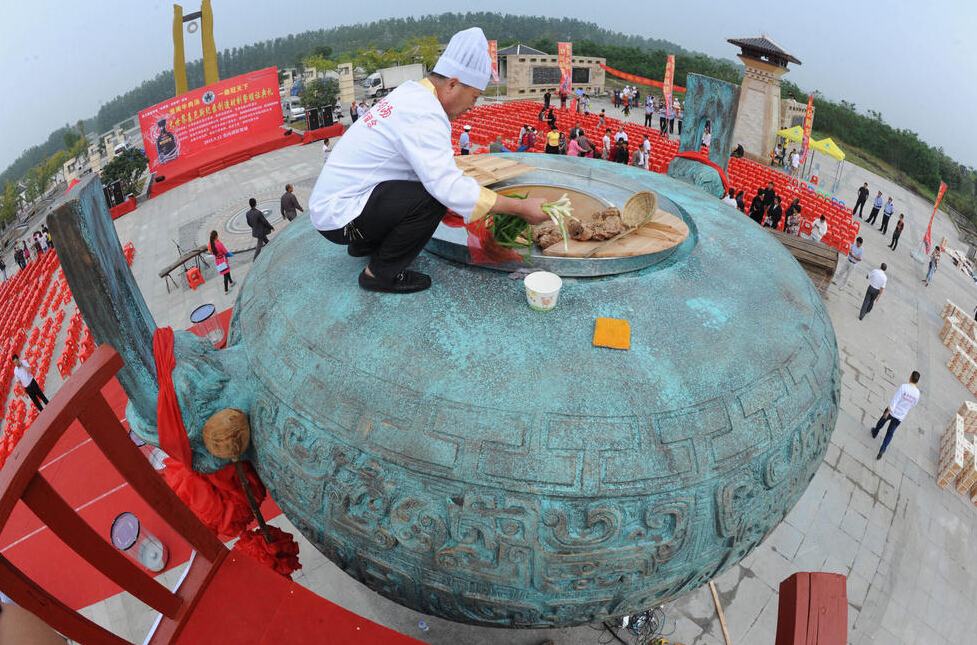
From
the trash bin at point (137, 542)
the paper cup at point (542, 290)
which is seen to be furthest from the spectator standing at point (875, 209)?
the trash bin at point (137, 542)

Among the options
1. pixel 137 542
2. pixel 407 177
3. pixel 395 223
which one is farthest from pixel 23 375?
pixel 407 177

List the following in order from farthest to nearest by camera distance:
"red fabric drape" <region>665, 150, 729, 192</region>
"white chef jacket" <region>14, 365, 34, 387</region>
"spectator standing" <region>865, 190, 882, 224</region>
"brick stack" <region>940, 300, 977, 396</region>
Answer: "spectator standing" <region>865, 190, 882, 224</region> → "brick stack" <region>940, 300, 977, 396</region> → "white chef jacket" <region>14, 365, 34, 387</region> → "red fabric drape" <region>665, 150, 729, 192</region>

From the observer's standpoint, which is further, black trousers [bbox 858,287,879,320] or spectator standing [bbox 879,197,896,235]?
spectator standing [bbox 879,197,896,235]

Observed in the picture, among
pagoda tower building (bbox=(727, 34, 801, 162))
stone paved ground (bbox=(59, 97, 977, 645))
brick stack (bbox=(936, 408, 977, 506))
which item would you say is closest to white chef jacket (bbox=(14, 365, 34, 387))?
stone paved ground (bbox=(59, 97, 977, 645))

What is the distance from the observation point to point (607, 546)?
9.92 ft

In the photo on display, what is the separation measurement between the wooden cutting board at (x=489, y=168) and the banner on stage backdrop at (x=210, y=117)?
861 inches

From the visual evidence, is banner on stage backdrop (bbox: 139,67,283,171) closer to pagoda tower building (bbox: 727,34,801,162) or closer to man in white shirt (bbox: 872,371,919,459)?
pagoda tower building (bbox: 727,34,801,162)

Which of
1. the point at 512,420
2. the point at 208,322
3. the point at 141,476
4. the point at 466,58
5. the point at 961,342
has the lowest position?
the point at 961,342

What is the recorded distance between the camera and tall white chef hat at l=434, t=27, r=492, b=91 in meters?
3.31

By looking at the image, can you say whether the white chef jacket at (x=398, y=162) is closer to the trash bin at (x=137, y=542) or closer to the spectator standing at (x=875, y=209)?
the trash bin at (x=137, y=542)

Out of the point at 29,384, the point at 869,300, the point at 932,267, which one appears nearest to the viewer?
the point at 29,384

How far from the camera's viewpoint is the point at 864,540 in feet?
24.7

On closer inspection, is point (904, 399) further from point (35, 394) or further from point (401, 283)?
point (35, 394)

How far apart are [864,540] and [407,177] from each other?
26.0 feet
